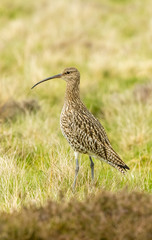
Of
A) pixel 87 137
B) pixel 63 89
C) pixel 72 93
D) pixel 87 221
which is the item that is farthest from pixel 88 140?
pixel 63 89

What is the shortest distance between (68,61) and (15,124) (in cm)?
578

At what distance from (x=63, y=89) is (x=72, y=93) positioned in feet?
15.6

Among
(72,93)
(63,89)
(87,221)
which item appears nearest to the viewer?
(87,221)

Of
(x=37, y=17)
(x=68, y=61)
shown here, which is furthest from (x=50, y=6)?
(x=68, y=61)

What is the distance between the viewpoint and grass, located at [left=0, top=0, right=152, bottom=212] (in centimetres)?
472

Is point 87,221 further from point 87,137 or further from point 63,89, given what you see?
point 63,89

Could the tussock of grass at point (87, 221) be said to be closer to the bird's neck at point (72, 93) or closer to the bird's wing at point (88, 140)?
the bird's wing at point (88, 140)

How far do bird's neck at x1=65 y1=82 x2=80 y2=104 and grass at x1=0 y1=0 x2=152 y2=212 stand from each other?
0.59 m

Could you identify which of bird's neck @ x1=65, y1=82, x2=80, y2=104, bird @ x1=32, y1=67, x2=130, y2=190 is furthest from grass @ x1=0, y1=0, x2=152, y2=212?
bird's neck @ x1=65, y1=82, x2=80, y2=104

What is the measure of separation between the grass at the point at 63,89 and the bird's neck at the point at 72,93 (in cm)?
59

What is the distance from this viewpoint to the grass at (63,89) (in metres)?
4.72

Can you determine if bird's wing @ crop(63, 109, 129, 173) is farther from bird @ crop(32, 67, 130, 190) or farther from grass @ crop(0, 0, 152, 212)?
grass @ crop(0, 0, 152, 212)

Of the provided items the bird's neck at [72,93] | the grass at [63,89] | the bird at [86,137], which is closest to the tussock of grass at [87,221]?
the grass at [63,89]

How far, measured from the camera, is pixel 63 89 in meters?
10.0
